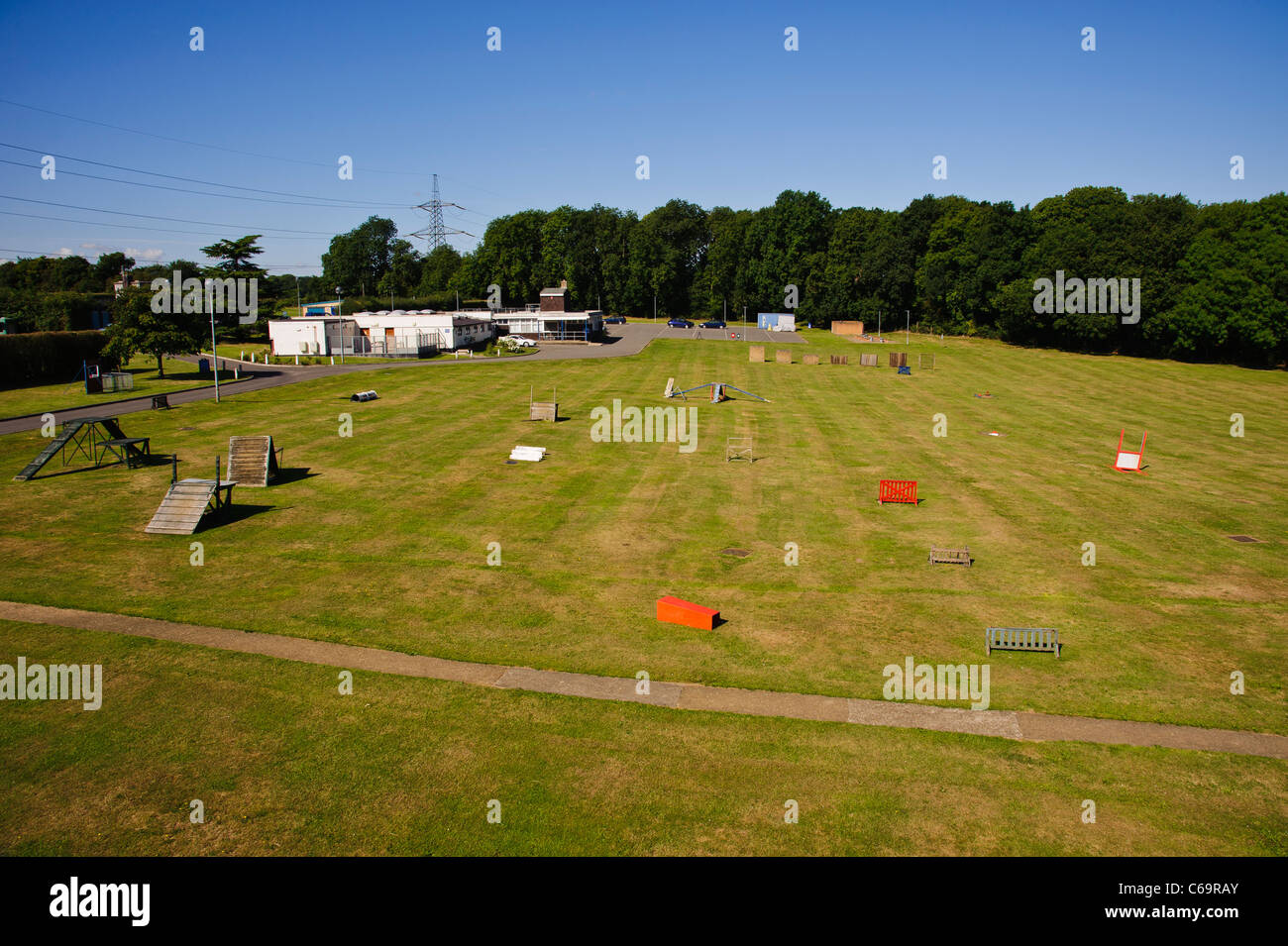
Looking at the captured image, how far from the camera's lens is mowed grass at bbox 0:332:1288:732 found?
21.5 metres

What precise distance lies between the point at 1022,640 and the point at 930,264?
117 meters

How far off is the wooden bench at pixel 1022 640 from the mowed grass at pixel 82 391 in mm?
59675

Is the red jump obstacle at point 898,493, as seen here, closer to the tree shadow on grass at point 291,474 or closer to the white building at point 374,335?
the tree shadow on grass at point 291,474

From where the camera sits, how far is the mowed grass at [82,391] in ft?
172

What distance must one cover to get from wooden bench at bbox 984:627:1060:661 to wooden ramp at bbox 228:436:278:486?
32.7 m

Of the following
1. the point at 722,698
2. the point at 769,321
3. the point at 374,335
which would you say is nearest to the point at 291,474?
the point at 722,698

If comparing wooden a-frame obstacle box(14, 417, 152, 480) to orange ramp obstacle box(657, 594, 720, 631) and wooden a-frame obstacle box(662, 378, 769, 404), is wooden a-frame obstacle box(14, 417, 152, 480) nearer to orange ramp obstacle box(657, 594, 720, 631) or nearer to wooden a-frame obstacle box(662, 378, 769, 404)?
orange ramp obstacle box(657, 594, 720, 631)

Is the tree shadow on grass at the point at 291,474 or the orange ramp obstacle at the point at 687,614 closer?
the orange ramp obstacle at the point at 687,614

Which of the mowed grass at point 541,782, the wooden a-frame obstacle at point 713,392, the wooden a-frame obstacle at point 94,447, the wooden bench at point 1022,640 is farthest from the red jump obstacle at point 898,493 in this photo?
the wooden a-frame obstacle at point 94,447

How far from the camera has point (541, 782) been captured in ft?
50.3

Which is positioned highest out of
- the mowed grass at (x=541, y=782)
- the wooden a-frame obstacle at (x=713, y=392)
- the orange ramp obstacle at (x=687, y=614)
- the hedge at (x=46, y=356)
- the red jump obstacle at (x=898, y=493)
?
the hedge at (x=46, y=356)
